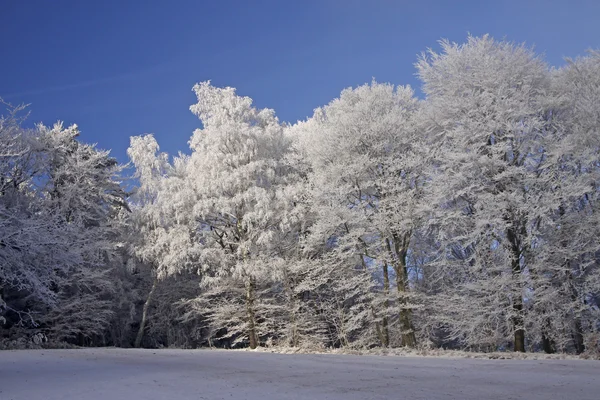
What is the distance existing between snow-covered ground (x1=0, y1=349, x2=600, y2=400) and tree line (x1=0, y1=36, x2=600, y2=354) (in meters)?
2.79

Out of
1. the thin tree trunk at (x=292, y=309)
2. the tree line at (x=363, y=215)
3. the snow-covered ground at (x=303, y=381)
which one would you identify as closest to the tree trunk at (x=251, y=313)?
the tree line at (x=363, y=215)

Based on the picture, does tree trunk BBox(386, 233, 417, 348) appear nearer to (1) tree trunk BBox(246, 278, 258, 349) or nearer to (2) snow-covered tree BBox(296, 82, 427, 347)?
(2) snow-covered tree BBox(296, 82, 427, 347)

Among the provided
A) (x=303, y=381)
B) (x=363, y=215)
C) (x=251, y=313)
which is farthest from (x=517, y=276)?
(x=251, y=313)

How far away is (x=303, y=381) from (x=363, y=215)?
38.6ft

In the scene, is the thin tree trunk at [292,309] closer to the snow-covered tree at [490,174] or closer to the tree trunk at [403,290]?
the tree trunk at [403,290]

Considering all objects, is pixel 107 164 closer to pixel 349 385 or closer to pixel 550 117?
pixel 550 117

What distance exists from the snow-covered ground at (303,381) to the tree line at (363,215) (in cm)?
279

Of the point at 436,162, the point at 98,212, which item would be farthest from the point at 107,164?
the point at 436,162

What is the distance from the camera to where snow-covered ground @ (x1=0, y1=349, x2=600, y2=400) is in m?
7.54

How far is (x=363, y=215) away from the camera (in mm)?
20469

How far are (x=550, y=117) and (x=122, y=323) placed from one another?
23.5 metres

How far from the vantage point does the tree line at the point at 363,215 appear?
17656 millimetres

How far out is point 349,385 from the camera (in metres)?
8.74

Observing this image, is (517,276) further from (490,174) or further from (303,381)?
(303,381)
